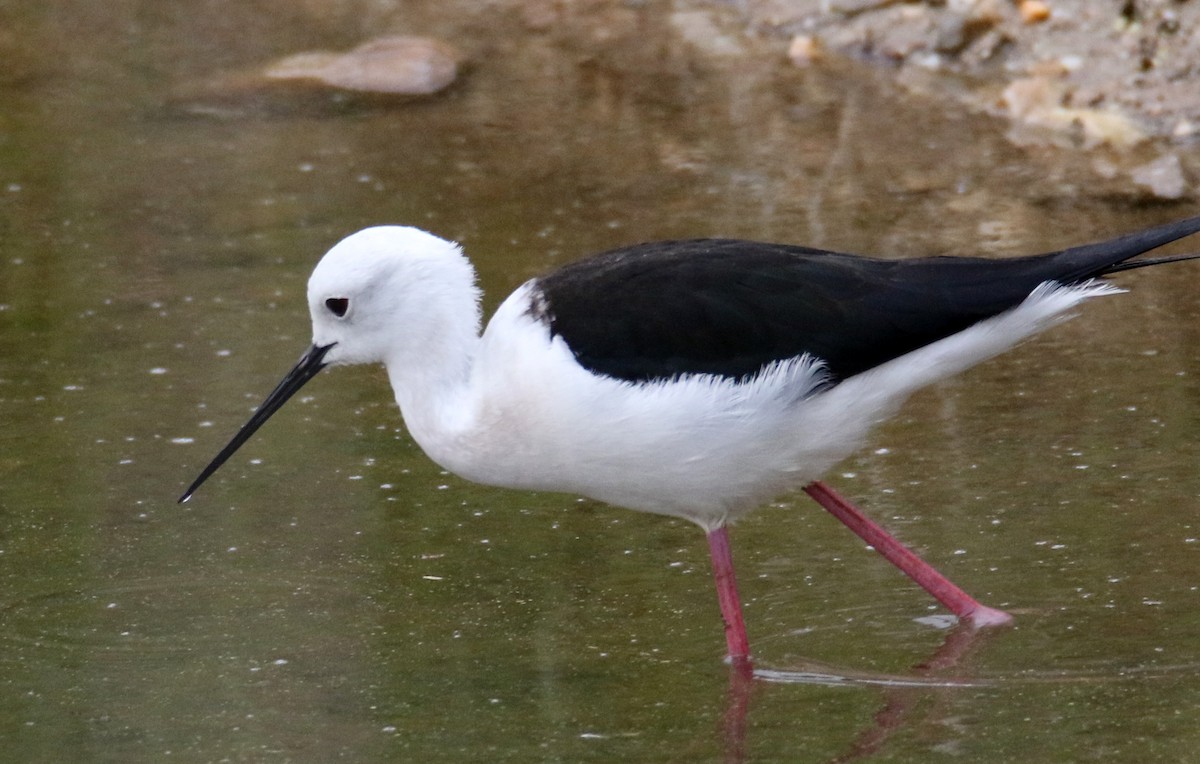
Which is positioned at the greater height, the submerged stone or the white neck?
the white neck

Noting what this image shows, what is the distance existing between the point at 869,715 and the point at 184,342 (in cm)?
298

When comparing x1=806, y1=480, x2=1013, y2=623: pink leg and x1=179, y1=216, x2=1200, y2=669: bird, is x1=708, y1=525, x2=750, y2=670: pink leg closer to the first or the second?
x1=179, y1=216, x2=1200, y2=669: bird

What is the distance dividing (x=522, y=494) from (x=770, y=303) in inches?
45.0

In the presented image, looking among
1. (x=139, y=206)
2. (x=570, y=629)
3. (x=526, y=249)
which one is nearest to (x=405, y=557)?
(x=570, y=629)

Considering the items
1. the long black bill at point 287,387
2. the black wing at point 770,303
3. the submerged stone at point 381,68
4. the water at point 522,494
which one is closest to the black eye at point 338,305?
the long black bill at point 287,387

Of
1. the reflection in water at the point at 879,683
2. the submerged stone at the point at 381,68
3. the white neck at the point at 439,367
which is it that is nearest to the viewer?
the reflection in water at the point at 879,683

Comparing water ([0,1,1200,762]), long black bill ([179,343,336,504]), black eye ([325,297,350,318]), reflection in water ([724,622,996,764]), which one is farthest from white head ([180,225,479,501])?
reflection in water ([724,622,996,764])

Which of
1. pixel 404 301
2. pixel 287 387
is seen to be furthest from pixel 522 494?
pixel 404 301

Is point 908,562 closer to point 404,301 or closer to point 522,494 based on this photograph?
point 522,494

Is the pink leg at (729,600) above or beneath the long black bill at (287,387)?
beneath

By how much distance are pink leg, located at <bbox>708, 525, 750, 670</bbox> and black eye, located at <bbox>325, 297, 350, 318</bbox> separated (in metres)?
0.95

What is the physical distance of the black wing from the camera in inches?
159

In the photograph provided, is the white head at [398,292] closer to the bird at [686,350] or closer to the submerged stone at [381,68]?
the bird at [686,350]

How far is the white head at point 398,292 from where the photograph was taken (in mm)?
4145
